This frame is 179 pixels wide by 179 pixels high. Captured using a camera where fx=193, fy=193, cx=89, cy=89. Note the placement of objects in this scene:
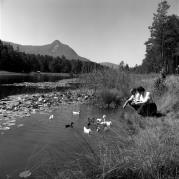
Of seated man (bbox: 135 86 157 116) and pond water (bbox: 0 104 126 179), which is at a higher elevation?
seated man (bbox: 135 86 157 116)

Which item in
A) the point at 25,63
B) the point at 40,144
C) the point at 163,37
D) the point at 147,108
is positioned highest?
the point at 163,37

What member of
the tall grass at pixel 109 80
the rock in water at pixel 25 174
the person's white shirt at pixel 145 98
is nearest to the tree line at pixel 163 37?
the tall grass at pixel 109 80

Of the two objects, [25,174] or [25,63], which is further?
[25,63]

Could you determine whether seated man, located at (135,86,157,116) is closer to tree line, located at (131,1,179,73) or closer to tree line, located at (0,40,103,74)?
tree line, located at (131,1,179,73)

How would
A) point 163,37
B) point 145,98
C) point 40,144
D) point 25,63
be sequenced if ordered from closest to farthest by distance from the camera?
point 40,144 → point 145,98 → point 163,37 → point 25,63

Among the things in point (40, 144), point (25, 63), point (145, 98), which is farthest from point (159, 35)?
point (25, 63)

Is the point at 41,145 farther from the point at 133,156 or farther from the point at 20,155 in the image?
the point at 133,156

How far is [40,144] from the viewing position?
5738 mm

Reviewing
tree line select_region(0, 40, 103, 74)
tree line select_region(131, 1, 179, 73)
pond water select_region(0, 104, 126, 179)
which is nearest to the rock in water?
pond water select_region(0, 104, 126, 179)

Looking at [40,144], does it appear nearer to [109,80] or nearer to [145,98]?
[145,98]

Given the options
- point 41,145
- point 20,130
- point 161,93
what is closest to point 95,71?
point 161,93

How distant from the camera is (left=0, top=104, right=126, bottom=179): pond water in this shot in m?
4.41

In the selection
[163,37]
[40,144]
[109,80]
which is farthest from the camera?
[163,37]

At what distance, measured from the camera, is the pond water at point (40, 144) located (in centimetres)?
441
